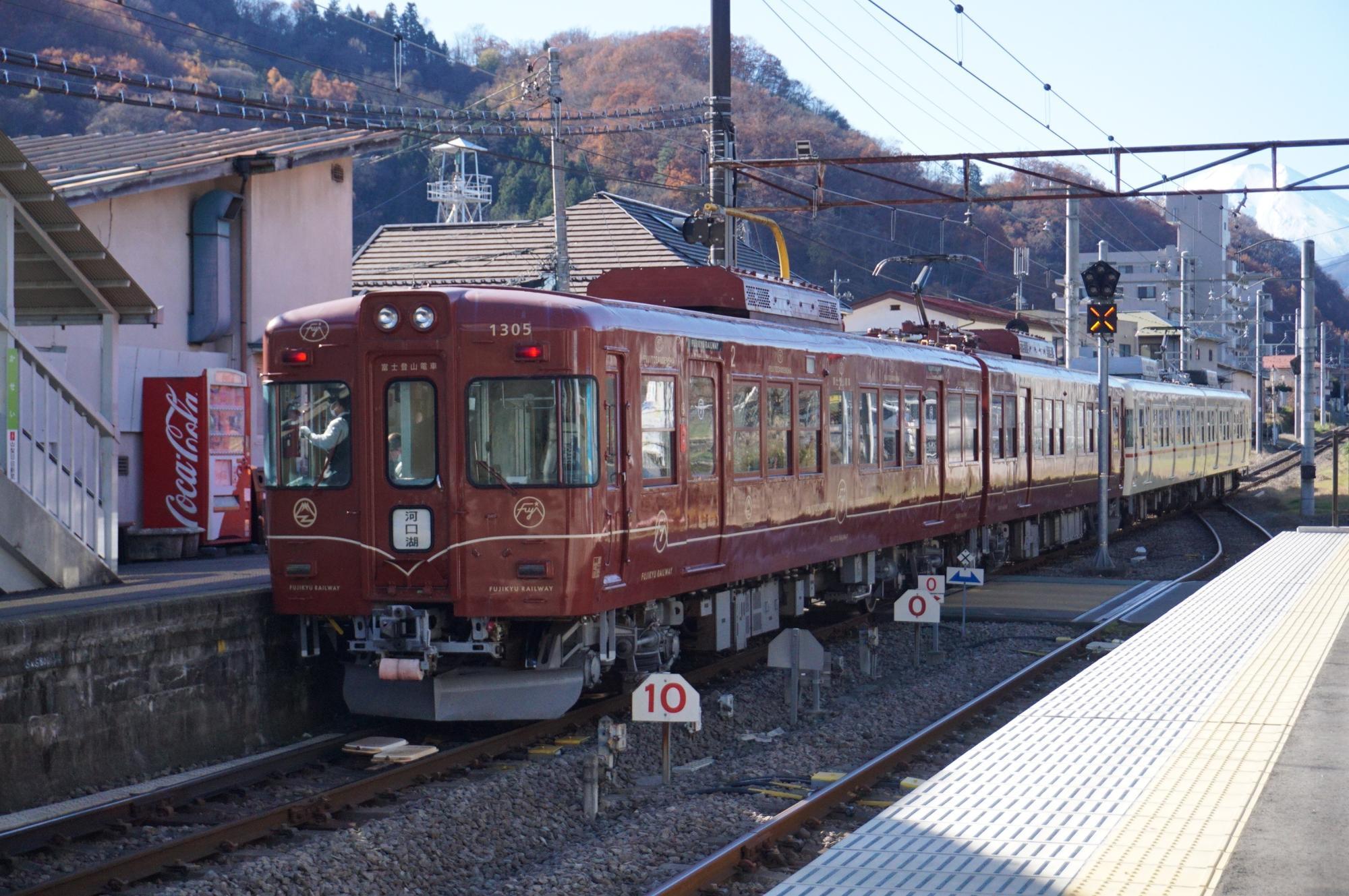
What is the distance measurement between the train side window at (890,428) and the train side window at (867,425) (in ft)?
0.66

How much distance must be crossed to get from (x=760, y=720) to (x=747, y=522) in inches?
63.9

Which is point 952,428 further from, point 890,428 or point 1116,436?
point 1116,436

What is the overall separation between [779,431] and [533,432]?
3.57 metres

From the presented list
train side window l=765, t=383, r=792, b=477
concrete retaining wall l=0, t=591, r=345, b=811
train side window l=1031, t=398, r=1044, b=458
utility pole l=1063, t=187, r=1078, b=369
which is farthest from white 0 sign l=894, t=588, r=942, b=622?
utility pole l=1063, t=187, r=1078, b=369

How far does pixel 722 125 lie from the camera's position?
56.7ft

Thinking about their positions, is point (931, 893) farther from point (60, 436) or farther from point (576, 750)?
point (60, 436)

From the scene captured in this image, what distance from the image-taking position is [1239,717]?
27.1ft

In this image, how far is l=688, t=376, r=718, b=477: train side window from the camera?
1096 cm

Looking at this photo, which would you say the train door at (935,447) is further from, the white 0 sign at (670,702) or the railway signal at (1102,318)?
the white 0 sign at (670,702)

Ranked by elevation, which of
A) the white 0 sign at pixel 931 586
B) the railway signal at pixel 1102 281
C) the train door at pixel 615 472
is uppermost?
the railway signal at pixel 1102 281

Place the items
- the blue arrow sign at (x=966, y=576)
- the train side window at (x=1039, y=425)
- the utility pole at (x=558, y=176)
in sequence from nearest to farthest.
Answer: the blue arrow sign at (x=966, y=576) → the utility pole at (x=558, y=176) → the train side window at (x=1039, y=425)

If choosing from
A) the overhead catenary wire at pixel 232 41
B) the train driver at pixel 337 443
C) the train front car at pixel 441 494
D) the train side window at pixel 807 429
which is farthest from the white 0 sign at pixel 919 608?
the overhead catenary wire at pixel 232 41

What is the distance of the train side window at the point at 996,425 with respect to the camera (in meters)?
19.2

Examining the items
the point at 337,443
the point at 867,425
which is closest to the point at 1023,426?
the point at 867,425
